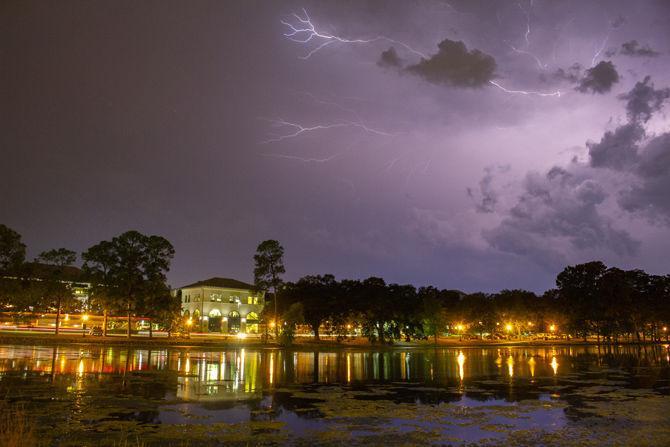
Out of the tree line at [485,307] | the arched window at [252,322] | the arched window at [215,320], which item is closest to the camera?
the tree line at [485,307]

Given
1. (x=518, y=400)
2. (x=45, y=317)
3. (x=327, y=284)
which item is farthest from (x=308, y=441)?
(x=45, y=317)

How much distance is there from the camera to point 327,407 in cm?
2011

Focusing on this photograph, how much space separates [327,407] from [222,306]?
136893mm

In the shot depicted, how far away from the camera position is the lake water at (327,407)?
14.5 meters

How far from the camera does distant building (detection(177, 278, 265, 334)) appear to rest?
487 feet

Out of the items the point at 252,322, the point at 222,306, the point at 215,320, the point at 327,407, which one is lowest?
the point at 327,407

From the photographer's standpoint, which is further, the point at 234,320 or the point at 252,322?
the point at 252,322

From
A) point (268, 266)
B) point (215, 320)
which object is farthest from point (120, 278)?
point (215, 320)

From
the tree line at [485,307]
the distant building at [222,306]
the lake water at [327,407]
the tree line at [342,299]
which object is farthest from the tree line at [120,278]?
the distant building at [222,306]

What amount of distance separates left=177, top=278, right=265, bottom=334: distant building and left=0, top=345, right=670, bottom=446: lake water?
118030 millimetres

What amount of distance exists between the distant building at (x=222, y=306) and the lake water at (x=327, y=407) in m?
118

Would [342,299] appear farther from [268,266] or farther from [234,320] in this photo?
[234,320]

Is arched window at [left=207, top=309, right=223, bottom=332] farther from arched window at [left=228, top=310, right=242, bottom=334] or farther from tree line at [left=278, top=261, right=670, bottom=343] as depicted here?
tree line at [left=278, top=261, right=670, bottom=343]

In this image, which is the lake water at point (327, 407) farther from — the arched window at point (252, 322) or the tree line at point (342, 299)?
the arched window at point (252, 322)
